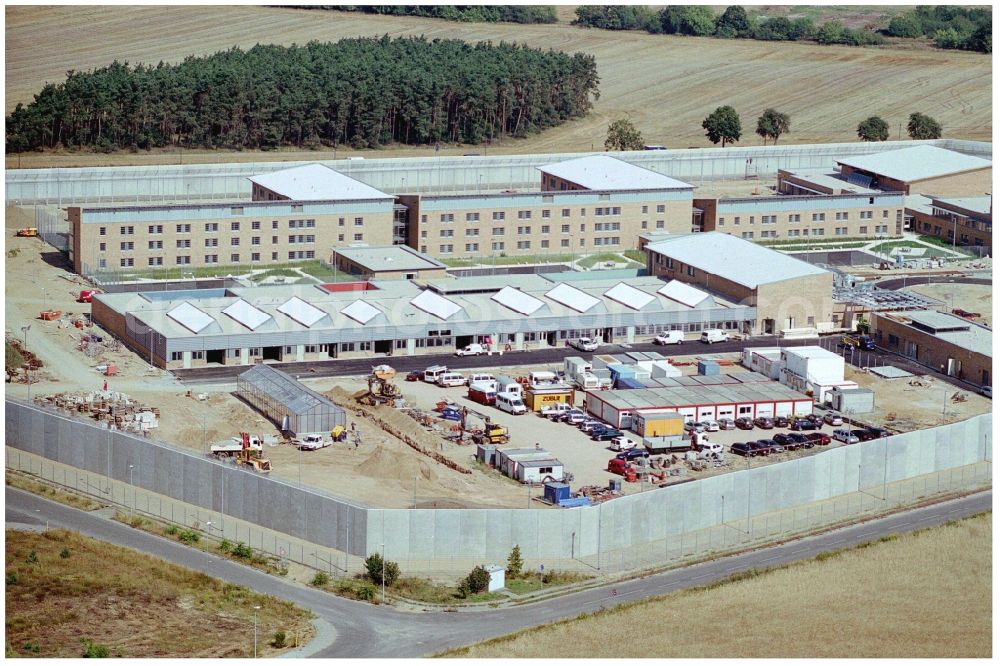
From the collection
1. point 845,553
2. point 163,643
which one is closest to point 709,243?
point 845,553

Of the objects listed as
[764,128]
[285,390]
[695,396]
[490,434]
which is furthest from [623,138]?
[490,434]

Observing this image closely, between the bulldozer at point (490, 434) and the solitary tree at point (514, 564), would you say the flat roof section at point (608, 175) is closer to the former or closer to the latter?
the bulldozer at point (490, 434)

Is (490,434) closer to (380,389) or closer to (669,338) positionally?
(380,389)

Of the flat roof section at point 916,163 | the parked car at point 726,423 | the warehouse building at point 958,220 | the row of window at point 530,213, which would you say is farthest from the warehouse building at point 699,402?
the flat roof section at point 916,163

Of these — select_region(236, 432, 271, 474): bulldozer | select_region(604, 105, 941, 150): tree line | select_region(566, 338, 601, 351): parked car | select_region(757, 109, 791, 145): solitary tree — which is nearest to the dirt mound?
select_region(236, 432, 271, 474): bulldozer

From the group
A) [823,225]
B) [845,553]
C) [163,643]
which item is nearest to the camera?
[163,643]

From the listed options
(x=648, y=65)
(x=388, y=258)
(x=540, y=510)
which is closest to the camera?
(x=540, y=510)

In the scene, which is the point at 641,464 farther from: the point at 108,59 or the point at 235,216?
the point at 108,59
